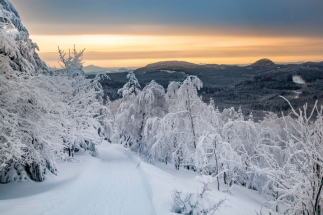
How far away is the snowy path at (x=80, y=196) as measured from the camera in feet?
21.7

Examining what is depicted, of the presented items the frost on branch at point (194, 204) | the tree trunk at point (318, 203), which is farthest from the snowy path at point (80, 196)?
the tree trunk at point (318, 203)

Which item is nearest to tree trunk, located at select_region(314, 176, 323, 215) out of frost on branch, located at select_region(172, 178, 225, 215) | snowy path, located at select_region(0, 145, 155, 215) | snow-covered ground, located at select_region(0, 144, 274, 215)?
snow-covered ground, located at select_region(0, 144, 274, 215)

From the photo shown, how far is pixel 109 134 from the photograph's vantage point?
20.5m

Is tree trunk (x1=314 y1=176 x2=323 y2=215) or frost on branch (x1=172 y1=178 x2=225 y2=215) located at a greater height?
tree trunk (x1=314 y1=176 x2=323 y2=215)

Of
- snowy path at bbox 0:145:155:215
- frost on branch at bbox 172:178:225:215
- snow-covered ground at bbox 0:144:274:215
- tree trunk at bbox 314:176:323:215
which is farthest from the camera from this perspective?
snowy path at bbox 0:145:155:215

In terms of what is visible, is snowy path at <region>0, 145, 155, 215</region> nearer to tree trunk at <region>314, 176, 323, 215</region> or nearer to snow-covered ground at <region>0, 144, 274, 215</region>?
snow-covered ground at <region>0, 144, 274, 215</region>

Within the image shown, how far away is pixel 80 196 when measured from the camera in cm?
828

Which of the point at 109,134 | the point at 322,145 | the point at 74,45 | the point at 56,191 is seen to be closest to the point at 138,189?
the point at 56,191

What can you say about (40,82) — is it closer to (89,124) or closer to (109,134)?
(89,124)

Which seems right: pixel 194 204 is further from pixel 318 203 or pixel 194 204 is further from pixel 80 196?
pixel 80 196

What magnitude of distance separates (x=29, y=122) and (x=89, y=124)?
29.7ft

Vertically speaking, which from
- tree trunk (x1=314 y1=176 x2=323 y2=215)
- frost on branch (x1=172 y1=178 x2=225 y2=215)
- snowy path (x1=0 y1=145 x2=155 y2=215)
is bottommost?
snowy path (x1=0 y1=145 x2=155 y2=215)

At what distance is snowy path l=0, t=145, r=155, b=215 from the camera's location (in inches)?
260

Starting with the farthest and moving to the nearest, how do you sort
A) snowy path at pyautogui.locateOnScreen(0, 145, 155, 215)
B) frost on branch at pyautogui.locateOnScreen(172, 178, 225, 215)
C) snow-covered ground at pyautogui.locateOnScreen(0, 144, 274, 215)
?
1. snowy path at pyautogui.locateOnScreen(0, 145, 155, 215)
2. snow-covered ground at pyautogui.locateOnScreen(0, 144, 274, 215)
3. frost on branch at pyautogui.locateOnScreen(172, 178, 225, 215)
